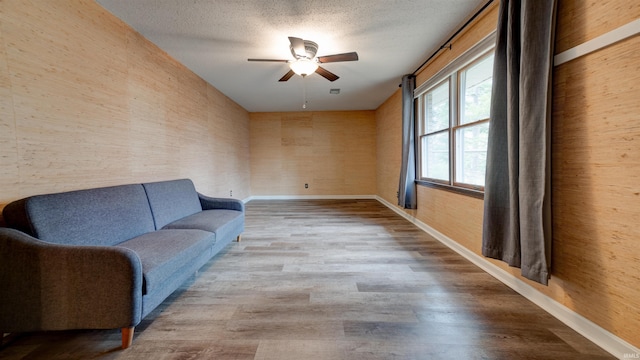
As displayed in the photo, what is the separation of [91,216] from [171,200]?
3.08ft

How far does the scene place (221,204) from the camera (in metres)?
3.24

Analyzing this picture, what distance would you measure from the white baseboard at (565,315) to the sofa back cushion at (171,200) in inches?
133

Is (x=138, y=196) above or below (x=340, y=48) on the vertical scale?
below

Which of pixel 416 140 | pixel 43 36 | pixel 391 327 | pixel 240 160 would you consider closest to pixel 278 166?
pixel 240 160

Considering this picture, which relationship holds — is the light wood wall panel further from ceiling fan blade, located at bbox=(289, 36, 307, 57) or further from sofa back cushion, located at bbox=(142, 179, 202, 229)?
ceiling fan blade, located at bbox=(289, 36, 307, 57)

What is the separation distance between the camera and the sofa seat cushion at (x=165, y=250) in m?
1.48

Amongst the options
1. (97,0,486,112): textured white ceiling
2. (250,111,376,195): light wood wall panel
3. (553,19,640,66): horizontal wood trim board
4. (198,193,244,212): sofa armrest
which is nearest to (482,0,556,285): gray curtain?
(553,19,640,66): horizontal wood trim board

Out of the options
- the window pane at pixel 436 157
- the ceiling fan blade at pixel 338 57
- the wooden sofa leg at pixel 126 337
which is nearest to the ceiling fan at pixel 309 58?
the ceiling fan blade at pixel 338 57

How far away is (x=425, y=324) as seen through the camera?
1.57 m

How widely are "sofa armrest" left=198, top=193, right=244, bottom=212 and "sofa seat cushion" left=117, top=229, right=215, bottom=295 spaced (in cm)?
93

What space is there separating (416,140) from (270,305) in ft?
11.6

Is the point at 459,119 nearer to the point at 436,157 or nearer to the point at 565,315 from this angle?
the point at 436,157

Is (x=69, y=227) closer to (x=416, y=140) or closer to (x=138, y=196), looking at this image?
(x=138, y=196)

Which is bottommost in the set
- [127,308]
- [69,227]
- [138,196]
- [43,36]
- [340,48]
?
Answer: [127,308]
